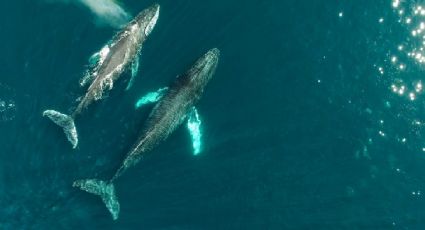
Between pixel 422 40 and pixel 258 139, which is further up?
pixel 422 40

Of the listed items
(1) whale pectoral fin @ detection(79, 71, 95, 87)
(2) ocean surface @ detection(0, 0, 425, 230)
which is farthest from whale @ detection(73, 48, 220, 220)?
(1) whale pectoral fin @ detection(79, 71, 95, 87)

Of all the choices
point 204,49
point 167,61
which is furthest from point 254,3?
point 167,61

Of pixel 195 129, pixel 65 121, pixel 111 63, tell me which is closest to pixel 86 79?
pixel 111 63

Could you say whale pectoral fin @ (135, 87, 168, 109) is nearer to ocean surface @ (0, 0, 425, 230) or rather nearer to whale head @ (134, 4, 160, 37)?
ocean surface @ (0, 0, 425, 230)

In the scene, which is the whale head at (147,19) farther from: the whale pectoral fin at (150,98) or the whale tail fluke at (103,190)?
the whale tail fluke at (103,190)

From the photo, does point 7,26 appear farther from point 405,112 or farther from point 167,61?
point 405,112

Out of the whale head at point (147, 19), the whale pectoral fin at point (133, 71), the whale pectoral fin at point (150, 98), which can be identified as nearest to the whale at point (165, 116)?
the whale pectoral fin at point (150, 98)
